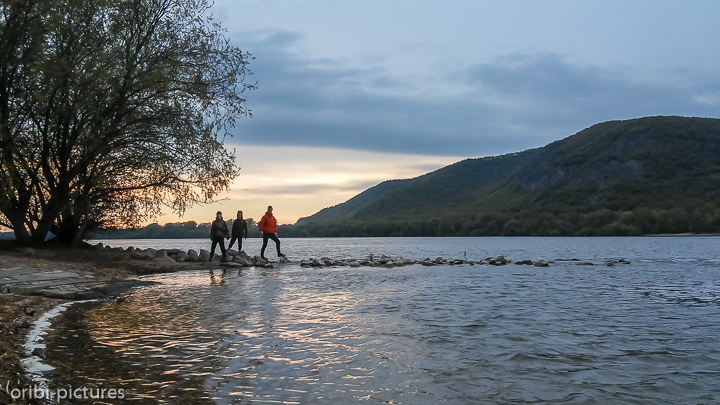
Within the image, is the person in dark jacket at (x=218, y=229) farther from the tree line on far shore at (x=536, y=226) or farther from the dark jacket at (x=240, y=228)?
the tree line on far shore at (x=536, y=226)

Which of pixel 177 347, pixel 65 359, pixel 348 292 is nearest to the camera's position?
pixel 65 359

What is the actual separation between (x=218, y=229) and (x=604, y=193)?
13613 centimetres

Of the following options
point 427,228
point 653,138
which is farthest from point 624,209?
point 427,228

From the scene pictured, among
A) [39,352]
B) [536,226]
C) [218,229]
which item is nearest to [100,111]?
[218,229]

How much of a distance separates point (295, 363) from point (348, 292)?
9592 millimetres

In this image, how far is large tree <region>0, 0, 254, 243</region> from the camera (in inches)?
810

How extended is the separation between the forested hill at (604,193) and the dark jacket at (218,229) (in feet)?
344

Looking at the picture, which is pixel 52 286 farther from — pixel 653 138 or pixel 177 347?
pixel 653 138

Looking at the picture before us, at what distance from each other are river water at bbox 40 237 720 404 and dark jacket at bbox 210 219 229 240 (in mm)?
11236

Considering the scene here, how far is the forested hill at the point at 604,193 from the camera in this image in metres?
117

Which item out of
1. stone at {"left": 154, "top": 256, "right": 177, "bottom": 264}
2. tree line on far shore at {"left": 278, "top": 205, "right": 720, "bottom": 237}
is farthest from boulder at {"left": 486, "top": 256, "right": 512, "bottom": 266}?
tree line on far shore at {"left": 278, "top": 205, "right": 720, "bottom": 237}

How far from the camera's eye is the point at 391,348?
28.8 feet

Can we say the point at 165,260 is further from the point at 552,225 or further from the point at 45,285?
the point at 552,225

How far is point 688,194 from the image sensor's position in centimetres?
12681
